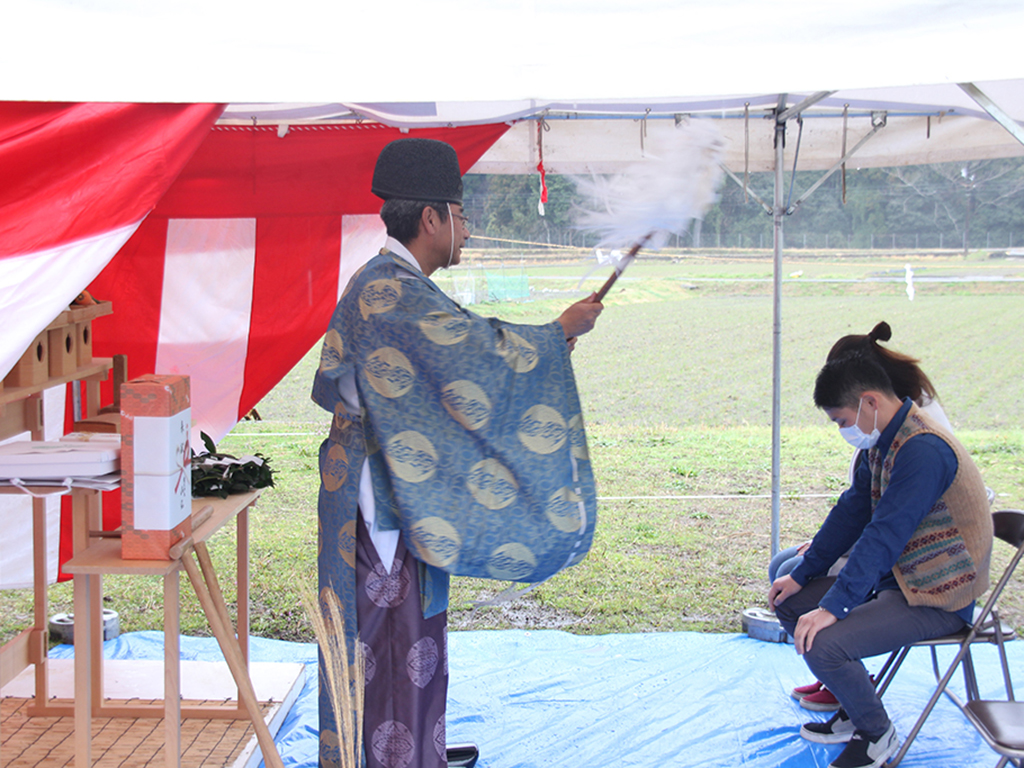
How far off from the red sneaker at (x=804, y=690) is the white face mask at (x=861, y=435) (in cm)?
78

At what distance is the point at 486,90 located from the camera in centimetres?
151

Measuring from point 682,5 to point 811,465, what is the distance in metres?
5.64

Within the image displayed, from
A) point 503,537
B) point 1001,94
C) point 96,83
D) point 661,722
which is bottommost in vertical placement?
point 661,722

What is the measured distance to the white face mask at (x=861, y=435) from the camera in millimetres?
2100

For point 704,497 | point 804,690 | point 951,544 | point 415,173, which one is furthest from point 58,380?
point 704,497

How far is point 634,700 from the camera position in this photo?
2572 mm

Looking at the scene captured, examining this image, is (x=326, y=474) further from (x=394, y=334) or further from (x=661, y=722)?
(x=661, y=722)

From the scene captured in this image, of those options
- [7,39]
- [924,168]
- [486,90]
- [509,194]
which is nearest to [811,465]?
[509,194]

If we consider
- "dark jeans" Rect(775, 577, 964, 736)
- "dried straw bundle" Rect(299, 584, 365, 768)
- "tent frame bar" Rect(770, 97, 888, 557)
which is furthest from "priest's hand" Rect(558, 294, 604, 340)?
"tent frame bar" Rect(770, 97, 888, 557)

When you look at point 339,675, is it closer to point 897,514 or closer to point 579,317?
point 579,317

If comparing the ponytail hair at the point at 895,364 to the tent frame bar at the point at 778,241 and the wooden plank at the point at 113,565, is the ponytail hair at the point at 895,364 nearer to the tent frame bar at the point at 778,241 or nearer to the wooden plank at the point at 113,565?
the tent frame bar at the point at 778,241

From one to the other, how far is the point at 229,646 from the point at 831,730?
162 centimetres

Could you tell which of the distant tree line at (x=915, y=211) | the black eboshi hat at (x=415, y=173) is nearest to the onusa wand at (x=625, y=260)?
the black eboshi hat at (x=415, y=173)

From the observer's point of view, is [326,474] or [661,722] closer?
[326,474]
